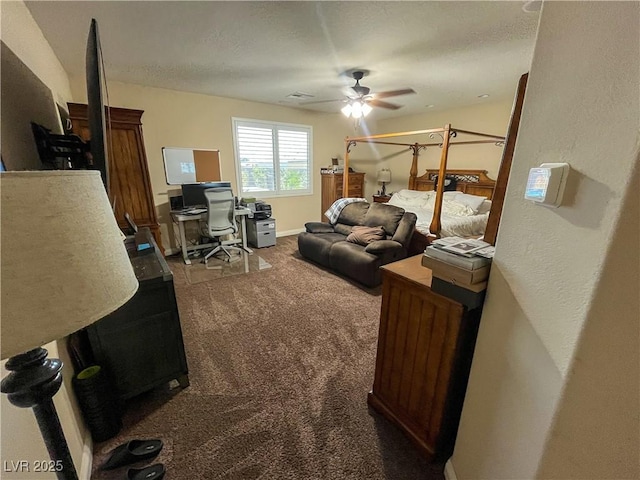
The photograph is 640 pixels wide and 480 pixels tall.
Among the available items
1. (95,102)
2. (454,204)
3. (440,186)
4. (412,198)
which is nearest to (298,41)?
(95,102)

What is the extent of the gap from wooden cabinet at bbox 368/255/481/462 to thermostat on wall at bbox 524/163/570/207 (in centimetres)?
49

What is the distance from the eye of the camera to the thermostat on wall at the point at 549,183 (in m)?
0.67

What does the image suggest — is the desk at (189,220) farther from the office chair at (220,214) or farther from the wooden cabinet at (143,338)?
the wooden cabinet at (143,338)

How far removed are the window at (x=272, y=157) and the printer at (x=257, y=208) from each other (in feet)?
0.95

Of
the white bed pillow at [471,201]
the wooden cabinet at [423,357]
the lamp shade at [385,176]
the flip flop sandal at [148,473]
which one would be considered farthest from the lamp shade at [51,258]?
the lamp shade at [385,176]

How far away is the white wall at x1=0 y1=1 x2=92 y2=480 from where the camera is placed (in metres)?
0.73

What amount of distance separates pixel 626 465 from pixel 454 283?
0.59 meters

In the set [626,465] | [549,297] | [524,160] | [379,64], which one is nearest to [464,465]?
[626,465]

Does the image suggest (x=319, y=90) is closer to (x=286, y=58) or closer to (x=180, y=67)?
(x=286, y=58)

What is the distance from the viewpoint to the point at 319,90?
3.65 m

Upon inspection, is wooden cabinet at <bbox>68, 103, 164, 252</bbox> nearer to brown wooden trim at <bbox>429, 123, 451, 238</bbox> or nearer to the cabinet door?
the cabinet door

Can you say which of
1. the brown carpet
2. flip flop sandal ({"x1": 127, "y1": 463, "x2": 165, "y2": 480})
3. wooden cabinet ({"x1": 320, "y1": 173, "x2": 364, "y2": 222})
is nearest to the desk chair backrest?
the brown carpet

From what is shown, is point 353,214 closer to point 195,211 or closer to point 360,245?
point 360,245

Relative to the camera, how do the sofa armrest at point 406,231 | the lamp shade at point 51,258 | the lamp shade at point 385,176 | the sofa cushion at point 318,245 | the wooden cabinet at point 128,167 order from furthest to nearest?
the lamp shade at point 385,176 → the sofa cushion at point 318,245 → the sofa armrest at point 406,231 → the wooden cabinet at point 128,167 → the lamp shade at point 51,258
